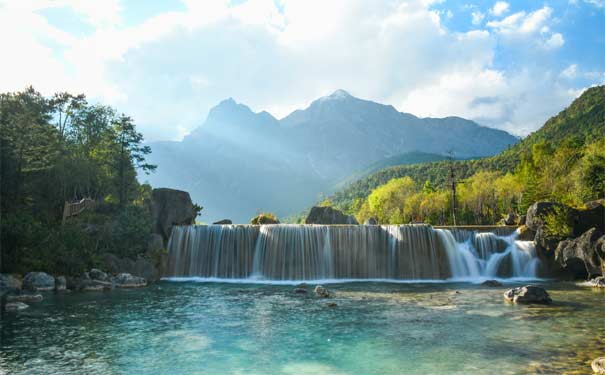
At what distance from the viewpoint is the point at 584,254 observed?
2641 cm

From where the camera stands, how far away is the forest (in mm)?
25750

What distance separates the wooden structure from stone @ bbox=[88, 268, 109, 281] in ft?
20.8

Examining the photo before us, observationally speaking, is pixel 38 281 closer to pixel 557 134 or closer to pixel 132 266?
pixel 132 266

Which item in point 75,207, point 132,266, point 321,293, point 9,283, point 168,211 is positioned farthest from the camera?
point 168,211

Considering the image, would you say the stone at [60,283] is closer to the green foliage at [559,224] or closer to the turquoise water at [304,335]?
the turquoise water at [304,335]

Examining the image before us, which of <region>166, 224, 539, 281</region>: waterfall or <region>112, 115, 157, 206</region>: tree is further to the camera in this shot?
<region>112, 115, 157, 206</region>: tree

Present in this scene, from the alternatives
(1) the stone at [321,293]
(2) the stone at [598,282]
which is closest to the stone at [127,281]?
(1) the stone at [321,293]

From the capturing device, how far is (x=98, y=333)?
15.1 metres

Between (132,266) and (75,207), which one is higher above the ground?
(75,207)

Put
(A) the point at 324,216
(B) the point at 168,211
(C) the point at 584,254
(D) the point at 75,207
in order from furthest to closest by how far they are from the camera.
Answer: (A) the point at 324,216 < (B) the point at 168,211 < (D) the point at 75,207 < (C) the point at 584,254

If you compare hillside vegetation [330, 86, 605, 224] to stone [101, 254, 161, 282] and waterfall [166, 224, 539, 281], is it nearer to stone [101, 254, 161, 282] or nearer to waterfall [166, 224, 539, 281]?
waterfall [166, 224, 539, 281]

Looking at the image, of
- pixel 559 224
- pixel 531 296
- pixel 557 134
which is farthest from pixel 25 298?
pixel 557 134

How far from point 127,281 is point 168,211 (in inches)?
362

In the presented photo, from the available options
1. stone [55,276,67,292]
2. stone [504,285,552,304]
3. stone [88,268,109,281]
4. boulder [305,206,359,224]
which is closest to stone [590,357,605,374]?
stone [504,285,552,304]
